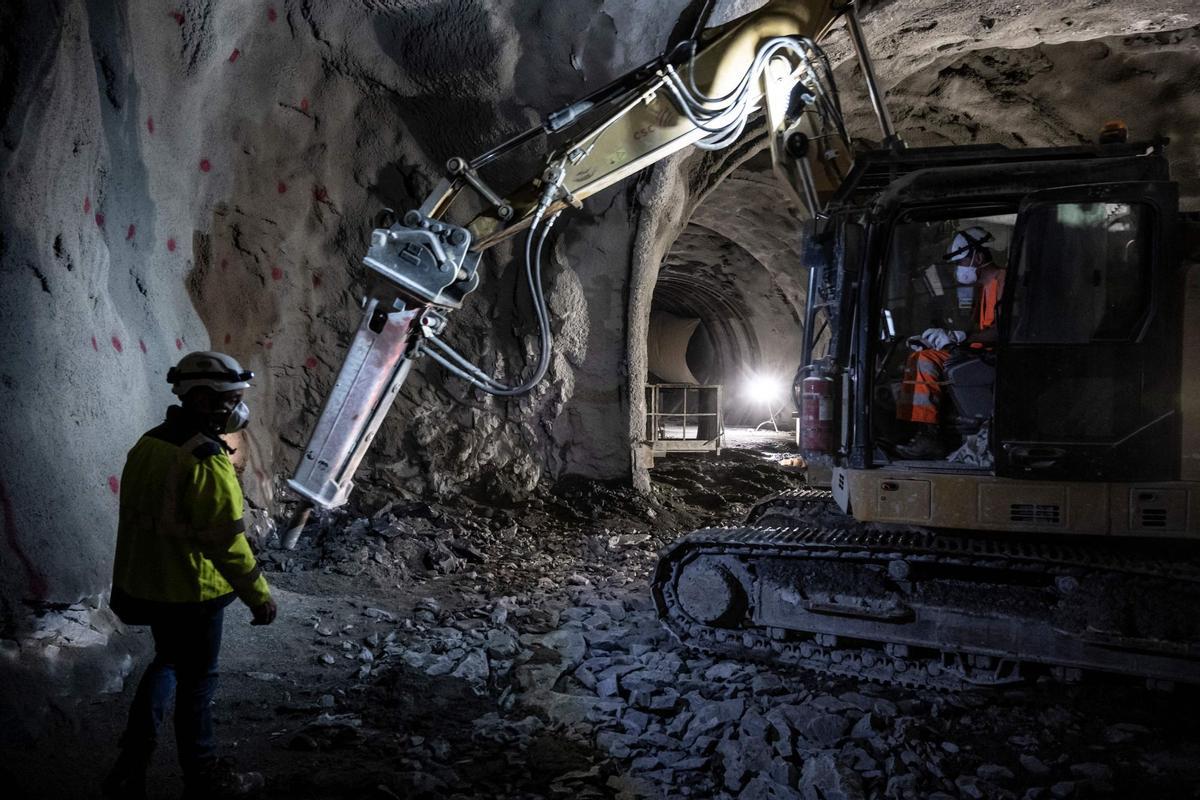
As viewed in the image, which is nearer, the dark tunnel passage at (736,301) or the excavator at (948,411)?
the excavator at (948,411)

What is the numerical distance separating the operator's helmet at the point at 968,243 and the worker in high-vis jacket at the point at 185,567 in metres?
3.59

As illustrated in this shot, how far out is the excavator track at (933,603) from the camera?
349 centimetres

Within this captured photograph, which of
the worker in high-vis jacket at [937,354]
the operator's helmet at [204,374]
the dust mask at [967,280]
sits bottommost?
the operator's helmet at [204,374]

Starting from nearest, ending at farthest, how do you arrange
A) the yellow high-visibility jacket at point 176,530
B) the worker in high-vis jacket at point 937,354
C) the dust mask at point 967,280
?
1. the yellow high-visibility jacket at point 176,530
2. the worker in high-vis jacket at point 937,354
3. the dust mask at point 967,280

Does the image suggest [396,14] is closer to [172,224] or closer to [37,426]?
[172,224]

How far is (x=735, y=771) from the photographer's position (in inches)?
117

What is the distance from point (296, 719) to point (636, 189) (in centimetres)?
592

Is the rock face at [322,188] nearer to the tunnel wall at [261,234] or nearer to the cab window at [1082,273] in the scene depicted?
the tunnel wall at [261,234]

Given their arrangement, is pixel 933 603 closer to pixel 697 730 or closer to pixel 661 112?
pixel 697 730

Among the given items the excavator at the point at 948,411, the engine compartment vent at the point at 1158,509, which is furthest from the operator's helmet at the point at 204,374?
the engine compartment vent at the point at 1158,509

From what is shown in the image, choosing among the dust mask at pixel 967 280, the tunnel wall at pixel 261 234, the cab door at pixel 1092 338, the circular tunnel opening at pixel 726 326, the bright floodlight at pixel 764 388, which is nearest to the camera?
the cab door at pixel 1092 338

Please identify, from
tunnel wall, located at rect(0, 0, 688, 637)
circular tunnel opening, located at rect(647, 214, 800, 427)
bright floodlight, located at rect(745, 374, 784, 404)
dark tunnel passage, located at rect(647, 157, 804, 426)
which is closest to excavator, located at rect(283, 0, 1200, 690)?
tunnel wall, located at rect(0, 0, 688, 637)

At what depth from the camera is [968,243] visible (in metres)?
4.18

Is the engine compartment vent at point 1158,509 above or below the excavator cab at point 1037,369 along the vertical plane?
below
